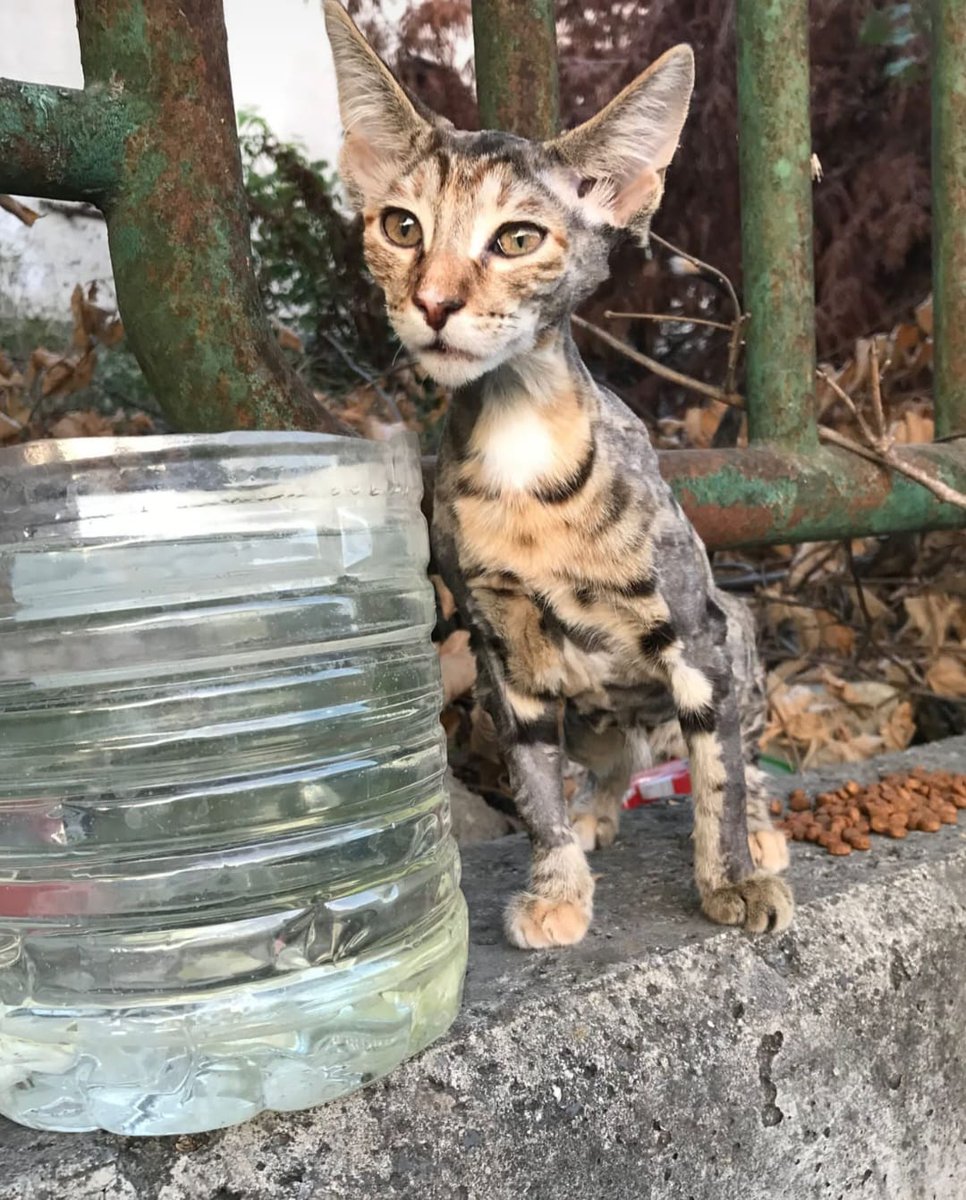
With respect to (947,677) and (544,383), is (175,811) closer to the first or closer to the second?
(544,383)

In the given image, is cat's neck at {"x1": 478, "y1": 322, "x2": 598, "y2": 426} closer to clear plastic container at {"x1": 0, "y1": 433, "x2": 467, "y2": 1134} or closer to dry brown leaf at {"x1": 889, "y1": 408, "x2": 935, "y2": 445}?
clear plastic container at {"x1": 0, "y1": 433, "x2": 467, "y2": 1134}

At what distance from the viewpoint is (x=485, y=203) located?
45.5 inches

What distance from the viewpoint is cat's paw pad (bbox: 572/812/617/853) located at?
157 centimetres

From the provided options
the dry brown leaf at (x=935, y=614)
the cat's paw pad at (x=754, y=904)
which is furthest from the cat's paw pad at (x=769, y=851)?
the dry brown leaf at (x=935, y=614)

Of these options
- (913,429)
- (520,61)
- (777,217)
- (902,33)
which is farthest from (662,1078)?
(902,33)

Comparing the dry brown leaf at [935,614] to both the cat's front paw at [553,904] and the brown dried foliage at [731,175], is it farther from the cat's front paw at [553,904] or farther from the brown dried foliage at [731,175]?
the cat's front paw at [553,904]

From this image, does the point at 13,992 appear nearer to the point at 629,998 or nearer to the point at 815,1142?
the point at 629,998

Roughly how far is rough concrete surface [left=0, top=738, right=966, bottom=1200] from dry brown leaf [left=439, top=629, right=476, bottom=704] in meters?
0.75

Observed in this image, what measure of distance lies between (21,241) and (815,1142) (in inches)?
95.9

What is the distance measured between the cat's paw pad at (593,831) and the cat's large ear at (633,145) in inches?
34.0

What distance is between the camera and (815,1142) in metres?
1.18

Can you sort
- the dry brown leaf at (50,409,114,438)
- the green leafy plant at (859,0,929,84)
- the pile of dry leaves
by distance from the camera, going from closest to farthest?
the pile of dry leaves, the dry brown leaf at (50,409,114,438), the green leafy plant at (859,0,929,84)

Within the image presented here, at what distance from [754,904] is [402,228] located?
3.00ft

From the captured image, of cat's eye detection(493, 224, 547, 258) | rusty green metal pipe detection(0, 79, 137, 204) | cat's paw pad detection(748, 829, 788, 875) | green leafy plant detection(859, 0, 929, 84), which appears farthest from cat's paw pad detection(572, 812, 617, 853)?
green leafy plant detection(859, 0, 929, 84)
